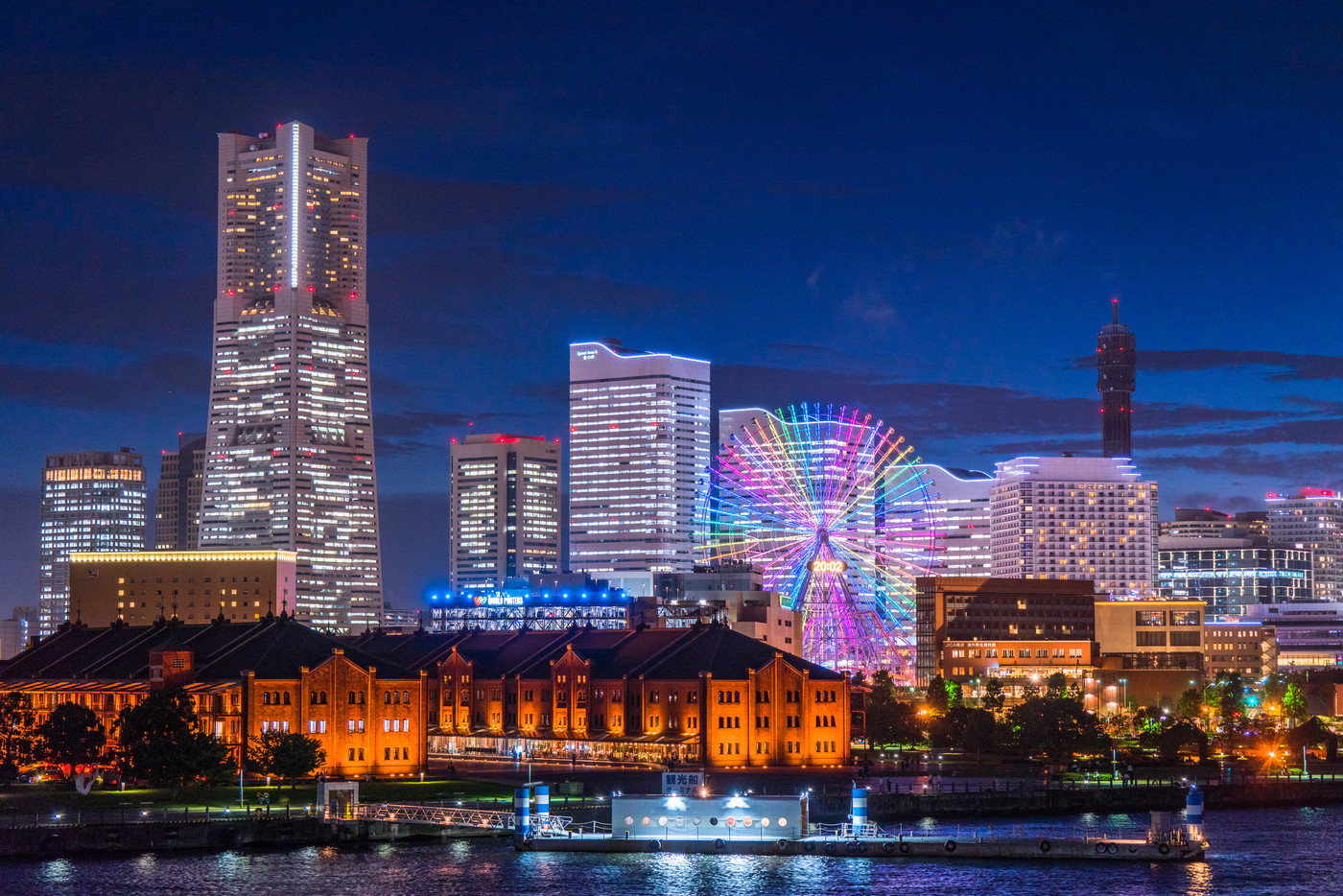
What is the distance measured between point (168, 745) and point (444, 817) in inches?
1014

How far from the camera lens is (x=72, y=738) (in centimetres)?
14650

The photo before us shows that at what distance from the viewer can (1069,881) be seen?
4466 inches

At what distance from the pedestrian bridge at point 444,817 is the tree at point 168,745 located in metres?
17.7

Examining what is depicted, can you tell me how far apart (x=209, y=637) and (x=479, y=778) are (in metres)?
32.3

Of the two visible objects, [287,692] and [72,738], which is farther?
[287,692]

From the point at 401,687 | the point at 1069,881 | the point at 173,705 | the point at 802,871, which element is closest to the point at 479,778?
the point at 401,687

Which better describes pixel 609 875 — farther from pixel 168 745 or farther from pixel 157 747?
pixel 157 747

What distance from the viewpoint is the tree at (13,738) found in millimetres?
151625

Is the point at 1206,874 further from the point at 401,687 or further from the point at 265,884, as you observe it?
the point at 401,687

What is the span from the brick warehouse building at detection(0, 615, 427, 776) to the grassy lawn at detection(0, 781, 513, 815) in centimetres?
606

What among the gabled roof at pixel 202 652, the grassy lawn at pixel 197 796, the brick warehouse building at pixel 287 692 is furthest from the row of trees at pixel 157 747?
the gabled roof at pixel 202 652

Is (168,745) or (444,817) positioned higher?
(168,745)

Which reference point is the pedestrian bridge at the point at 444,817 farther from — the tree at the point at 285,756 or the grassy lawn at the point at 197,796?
the tree at the point at 285,756

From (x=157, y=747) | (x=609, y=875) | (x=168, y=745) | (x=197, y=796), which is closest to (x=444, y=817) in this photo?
(x=609, y=875)
